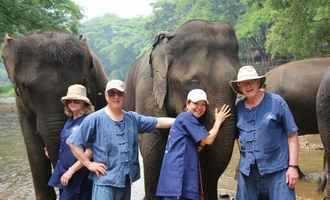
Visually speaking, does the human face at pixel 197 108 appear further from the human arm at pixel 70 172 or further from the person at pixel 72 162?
the human arm at pixel 70 172

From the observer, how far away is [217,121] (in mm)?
4746

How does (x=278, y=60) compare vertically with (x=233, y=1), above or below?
below

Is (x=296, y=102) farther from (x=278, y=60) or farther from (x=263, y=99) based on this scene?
(x=278, y=60)

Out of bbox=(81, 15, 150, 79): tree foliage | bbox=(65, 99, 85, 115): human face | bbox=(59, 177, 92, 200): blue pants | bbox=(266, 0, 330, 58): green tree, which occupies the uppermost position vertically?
bbox=(81, 15, 150, 79): tree foliage

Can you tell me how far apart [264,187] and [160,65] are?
153cm

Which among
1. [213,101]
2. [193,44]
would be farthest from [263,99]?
[193,44]

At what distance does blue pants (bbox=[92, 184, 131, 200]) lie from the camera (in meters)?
4.50

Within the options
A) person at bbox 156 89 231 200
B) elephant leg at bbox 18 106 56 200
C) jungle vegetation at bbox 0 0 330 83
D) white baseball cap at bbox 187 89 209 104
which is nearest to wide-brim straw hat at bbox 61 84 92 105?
person at bbox 156 89 231 200

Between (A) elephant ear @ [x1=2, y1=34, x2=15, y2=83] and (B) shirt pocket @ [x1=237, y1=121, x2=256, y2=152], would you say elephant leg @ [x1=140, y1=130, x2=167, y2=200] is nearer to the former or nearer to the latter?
(B) shirt pocket @ [x1=237, y1=121, x2=256, y2=152]

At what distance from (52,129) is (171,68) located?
1.23m

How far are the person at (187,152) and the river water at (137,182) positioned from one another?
333cm

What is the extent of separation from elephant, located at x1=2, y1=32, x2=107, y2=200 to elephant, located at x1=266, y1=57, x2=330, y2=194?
15.1 feet

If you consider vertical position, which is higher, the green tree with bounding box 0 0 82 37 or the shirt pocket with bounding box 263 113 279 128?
the green tree with bounding box 0 0 82 37

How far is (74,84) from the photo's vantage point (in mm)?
5223
